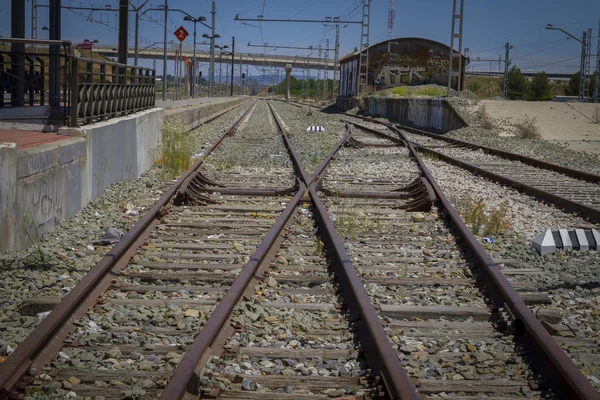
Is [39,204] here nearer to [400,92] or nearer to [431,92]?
[431,92]

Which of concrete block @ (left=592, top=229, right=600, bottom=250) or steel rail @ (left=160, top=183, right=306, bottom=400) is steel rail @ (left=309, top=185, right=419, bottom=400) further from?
concrete block @ (left=592, top=229, right=600, bottom=250)

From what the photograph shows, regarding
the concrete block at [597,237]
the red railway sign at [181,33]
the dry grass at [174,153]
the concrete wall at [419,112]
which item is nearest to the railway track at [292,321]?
the concrete block at [597,237]

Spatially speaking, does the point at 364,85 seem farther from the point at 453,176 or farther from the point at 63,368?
the point at 63,368

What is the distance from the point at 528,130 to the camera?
27375 millimetres

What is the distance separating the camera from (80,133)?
33.1 feet

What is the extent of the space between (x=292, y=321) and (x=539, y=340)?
65.6 inches

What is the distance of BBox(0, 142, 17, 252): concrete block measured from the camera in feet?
22.7

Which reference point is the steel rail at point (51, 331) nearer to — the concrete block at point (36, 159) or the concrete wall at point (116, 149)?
the concrete block at point (36, 159)

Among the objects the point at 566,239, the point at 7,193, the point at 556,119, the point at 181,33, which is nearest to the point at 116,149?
the point at 7,193

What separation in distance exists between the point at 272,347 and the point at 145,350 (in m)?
0.79

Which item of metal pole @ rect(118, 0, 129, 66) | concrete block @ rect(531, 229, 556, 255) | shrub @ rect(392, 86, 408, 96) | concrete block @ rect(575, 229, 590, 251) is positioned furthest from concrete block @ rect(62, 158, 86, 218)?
shrub @ rect(392, 86, 408, 96)

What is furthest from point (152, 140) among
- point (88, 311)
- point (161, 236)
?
point (88, 311)

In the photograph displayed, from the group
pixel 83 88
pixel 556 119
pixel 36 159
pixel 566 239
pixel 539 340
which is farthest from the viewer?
pixel 556 119

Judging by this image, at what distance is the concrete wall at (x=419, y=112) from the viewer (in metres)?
32.7
